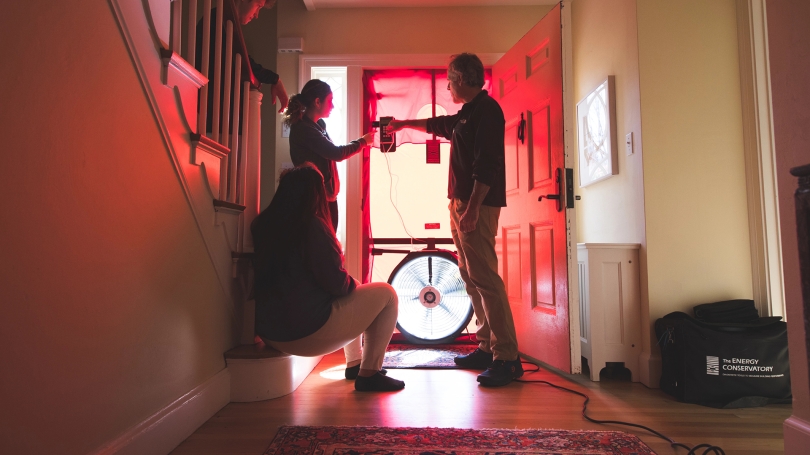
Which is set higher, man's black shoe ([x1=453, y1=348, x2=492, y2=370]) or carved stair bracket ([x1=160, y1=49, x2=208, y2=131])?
carved stair bracket ([x1=160, y1=49, x2=208, y2=131])

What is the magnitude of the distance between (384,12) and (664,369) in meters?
3.08

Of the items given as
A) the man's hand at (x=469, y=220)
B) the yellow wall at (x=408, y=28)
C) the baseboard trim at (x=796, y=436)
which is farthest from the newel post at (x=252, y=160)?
the baseboard trim at (x=796, y=436)

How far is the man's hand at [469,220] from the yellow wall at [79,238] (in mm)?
1364

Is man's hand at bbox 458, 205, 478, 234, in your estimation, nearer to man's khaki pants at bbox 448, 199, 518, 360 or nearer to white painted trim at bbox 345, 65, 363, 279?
man's khaki pants at bbox 448, 199, 518, 360

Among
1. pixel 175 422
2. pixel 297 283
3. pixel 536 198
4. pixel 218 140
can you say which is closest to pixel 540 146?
pixel 536 198

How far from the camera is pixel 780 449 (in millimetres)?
1539

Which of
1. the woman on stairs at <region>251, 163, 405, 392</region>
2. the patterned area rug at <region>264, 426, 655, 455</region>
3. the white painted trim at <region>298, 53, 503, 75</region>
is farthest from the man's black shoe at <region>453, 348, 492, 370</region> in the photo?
the white painted trim at <region>298, 53, 503, 75</region>

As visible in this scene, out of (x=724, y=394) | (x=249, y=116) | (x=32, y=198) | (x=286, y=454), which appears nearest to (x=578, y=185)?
(x=724, y=394)

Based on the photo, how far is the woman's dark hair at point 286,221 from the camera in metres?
1.93

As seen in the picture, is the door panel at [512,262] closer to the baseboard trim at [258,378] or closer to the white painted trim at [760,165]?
the white painted trim at [760,165]

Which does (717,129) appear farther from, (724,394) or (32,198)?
(32,198)

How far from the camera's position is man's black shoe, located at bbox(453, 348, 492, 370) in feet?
8.87

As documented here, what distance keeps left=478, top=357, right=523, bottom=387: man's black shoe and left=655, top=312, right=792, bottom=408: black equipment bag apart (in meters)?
0.75

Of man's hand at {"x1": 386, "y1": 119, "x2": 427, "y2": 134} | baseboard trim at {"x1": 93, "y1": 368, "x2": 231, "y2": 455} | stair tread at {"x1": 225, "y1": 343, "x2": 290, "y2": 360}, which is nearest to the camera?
baseboard trim at {"x1": 93, "y1": 368, "x2": 231, "y2": 455}
